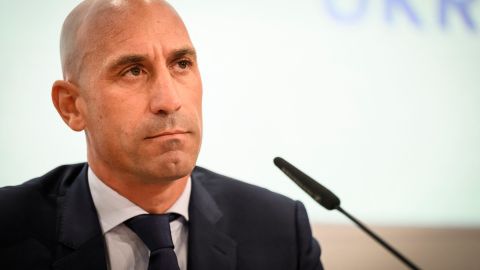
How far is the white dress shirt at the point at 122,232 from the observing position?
1.29 m

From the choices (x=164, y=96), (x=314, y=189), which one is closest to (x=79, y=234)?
(x=164, y=96)

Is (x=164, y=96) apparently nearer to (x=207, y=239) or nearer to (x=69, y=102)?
(x=69, y=102)

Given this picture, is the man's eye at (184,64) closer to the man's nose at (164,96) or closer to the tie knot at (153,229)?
the man's nose at (164,96)

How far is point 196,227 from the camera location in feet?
4.49

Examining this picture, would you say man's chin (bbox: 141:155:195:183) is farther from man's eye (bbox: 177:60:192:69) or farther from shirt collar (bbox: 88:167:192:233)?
man's eye (bbox: 177:60:192:69)

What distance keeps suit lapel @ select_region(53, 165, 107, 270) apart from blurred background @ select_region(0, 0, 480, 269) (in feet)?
1.03

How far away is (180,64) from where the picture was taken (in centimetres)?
131

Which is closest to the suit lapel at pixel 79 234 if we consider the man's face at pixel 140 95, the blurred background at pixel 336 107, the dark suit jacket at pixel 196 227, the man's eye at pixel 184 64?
the dark suit jacket at pixel 196 227

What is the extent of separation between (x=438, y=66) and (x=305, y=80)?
1.70 feet

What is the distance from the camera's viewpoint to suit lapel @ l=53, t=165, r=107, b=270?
1.25 m

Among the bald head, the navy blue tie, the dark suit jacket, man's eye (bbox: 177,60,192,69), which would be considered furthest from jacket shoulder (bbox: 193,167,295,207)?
the bald head

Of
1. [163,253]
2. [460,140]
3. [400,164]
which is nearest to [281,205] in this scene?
[163,253]

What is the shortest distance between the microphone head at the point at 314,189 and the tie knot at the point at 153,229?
0.37 meters

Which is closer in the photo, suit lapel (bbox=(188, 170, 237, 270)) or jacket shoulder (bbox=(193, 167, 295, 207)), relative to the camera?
suit lapel (bbox=(188, 170, 237, 270))
